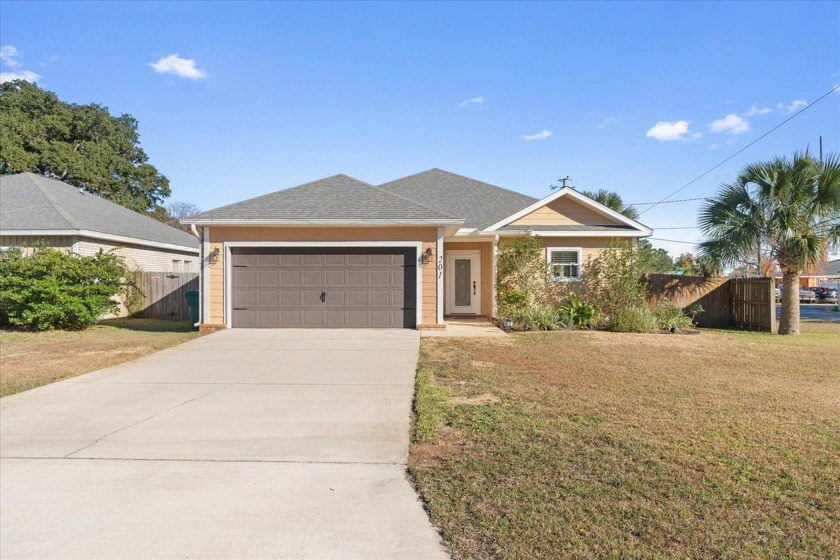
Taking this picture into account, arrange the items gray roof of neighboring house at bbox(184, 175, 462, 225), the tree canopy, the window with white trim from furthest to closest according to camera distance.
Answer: the tree canopy → the window with white trim → gray roof of neighboring house at bbox(184, 175, 462, 225)

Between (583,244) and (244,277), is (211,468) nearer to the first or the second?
(244,277)

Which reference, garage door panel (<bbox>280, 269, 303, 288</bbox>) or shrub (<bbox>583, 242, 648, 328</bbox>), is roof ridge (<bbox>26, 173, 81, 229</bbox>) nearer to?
garage door panel (<bbox>280, 269, 303, 288</bbox>)

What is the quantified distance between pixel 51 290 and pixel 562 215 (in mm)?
14782

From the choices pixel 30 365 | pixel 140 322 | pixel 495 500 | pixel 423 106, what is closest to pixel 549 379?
pixel 495 500

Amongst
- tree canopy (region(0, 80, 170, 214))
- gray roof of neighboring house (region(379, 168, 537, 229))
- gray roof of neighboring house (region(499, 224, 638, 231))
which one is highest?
tree canopy (region(0, 80, 170, 214))

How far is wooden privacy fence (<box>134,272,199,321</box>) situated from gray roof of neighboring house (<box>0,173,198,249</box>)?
6.22 feet

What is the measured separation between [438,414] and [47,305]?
1258 centimetres

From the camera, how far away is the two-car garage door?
1336cm

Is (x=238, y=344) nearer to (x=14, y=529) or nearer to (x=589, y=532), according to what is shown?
(x=14, y=529)

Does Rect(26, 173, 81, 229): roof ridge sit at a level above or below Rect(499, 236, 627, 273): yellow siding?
above

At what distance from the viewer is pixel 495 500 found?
11.7ft

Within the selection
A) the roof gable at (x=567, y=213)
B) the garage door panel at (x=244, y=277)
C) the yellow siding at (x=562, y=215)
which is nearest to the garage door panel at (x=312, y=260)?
the garage door panel at (x=244, y=277)

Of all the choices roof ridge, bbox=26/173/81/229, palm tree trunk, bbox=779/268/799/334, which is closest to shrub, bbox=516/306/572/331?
palm tree trunk, bbox=779/268/799/334

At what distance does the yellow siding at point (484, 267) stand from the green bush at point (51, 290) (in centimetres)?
1040
